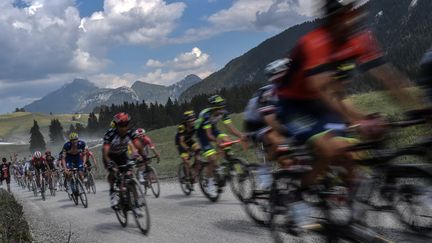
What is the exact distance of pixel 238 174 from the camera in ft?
32.6

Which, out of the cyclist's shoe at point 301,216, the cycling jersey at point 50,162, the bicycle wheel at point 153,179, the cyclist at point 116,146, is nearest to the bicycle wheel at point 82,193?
the bicycle wheel at point 153,179

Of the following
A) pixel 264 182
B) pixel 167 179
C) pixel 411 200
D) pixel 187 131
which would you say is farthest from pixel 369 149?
pixel 167 179

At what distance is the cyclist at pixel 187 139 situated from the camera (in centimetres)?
1367

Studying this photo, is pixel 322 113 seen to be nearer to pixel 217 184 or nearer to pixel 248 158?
pixel 217 184

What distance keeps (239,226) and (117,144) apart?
367 centimetres

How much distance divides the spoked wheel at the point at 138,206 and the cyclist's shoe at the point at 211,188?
2.32m

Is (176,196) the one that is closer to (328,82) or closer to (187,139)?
(187,139)

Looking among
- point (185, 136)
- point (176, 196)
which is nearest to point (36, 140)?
point (185, 136)

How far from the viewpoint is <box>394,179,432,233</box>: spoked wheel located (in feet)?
15.5

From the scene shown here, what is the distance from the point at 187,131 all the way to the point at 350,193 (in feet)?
31.3

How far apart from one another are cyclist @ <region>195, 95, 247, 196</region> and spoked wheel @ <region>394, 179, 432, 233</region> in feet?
19.9

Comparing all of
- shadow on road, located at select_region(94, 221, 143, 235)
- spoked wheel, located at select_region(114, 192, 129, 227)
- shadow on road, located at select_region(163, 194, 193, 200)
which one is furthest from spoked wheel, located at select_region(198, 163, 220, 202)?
spoked wheel, located at select_region(114, 192, 129, 227)

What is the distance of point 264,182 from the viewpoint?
7.89 meters

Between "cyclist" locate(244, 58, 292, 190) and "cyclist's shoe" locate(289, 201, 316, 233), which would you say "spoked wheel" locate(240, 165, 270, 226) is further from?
"cyclist's shoe" locate(289, 201, 316, 233)
